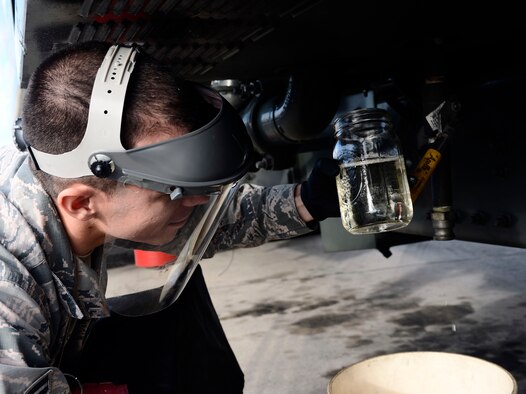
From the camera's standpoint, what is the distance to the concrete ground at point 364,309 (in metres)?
2.01

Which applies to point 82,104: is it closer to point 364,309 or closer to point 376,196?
point 376,196

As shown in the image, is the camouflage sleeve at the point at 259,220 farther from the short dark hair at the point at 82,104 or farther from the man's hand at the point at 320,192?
the short dark hair at the point at 82,104

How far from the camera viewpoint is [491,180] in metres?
1.53

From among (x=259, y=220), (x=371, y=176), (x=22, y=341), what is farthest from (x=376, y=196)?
(x=22, y=341)

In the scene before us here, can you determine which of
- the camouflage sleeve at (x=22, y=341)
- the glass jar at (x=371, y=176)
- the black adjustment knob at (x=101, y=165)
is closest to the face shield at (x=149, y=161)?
the black adjustment knob at (x=101, y=165)

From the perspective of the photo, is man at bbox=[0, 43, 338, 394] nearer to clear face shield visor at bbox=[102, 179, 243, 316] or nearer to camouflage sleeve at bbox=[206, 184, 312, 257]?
clear face shield visor at bbox=[102, 179, 243, 316]

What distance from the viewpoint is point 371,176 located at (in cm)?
124

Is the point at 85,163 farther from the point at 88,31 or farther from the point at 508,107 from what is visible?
the point at 508,107

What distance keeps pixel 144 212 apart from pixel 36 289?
8.2 inches

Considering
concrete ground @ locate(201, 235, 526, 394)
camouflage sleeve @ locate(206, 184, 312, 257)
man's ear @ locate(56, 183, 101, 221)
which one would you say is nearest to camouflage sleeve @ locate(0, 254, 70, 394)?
man's ear @ locate(56, 183, 101, 221)

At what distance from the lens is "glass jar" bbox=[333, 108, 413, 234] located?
48.1 inches

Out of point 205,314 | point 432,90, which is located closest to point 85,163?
point 205,314

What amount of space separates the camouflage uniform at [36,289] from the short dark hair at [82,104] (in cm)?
5

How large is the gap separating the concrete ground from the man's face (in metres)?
0.95
